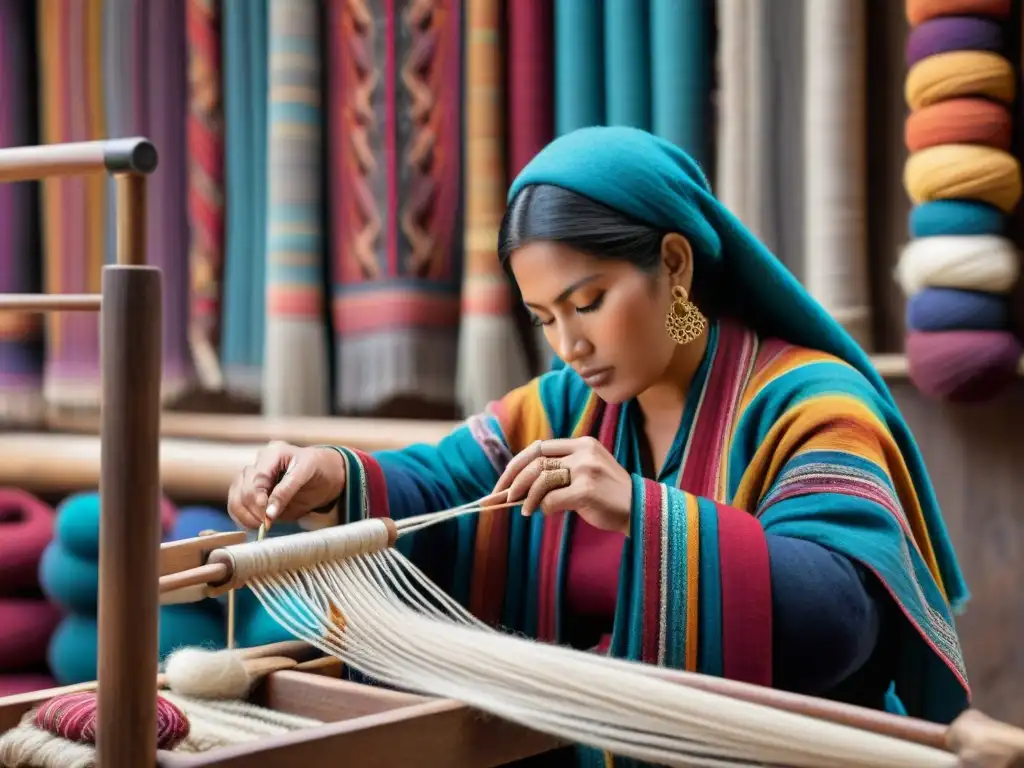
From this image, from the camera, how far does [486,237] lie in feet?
5.65

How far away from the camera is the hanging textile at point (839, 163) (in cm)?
149

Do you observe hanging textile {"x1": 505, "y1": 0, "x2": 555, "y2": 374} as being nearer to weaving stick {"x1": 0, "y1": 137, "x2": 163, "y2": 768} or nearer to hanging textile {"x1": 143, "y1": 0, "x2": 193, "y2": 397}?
hanging textile {"x1": 143, "y1": 0, "x2": 193, "y2": 397}

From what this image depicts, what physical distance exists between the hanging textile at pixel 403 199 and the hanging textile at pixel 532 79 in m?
0.11

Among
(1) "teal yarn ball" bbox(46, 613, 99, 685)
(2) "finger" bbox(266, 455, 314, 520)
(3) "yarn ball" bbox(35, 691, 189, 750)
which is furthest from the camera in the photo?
(1) "teal yarn ball" bbox(46, 613, 99, 685)

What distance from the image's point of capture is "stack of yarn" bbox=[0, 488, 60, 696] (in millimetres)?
1789

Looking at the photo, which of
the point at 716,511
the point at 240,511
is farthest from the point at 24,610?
the point at 716,511

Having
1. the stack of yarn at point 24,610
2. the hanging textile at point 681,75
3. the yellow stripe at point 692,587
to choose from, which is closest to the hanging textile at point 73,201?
the stack of yarn at point 24,610

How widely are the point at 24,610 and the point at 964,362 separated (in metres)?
1.38

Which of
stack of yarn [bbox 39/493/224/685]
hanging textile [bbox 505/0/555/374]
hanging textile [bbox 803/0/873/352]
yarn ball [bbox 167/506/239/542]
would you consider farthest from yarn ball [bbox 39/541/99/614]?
hanging textile [bbox 803/0/873/352]

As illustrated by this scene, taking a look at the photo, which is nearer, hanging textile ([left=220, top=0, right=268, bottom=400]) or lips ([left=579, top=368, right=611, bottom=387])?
lips ([left=579, top=368, right=611, bottom=387])

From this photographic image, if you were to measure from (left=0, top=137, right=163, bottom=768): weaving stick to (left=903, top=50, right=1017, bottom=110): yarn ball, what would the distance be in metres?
0.98

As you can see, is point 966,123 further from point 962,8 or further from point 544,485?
point 544,485

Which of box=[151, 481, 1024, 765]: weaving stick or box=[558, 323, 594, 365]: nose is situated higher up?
box=[558, 323, 594, 365]: nose

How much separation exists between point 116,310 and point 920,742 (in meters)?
0.54
